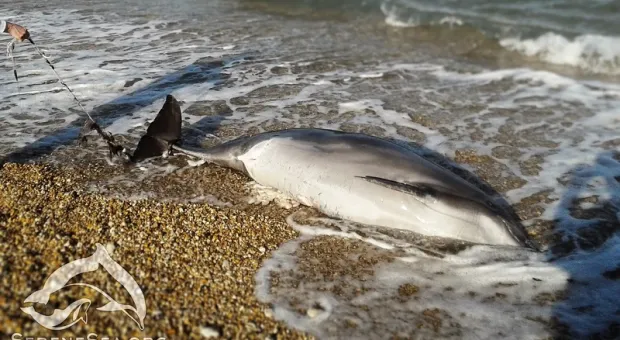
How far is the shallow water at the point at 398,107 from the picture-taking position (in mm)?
3893

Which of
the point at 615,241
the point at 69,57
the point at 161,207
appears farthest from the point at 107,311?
the point at 69,57

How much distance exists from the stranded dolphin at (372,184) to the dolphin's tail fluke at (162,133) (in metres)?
0.74

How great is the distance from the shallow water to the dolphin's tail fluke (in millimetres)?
163

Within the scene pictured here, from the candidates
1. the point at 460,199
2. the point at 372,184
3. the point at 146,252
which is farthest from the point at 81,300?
the point at 460,199

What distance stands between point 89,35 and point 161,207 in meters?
8.21

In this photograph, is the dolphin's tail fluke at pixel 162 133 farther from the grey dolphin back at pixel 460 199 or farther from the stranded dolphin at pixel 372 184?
the grey dolphin back at pixel 460 199

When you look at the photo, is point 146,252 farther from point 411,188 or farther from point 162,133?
point 411,188

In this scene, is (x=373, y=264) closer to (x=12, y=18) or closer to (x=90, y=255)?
(x=90, y=255)

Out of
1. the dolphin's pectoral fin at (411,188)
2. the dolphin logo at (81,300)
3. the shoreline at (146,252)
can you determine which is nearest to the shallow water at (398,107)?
the shoreline at (146,252)

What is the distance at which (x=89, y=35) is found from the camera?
37.0ft

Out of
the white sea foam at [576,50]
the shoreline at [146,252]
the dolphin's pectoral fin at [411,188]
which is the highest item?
the white sea foam at [576,50]

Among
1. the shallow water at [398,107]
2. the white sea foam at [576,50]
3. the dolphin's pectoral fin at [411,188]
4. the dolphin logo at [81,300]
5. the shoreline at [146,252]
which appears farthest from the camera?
the white sea foam at [576,50]

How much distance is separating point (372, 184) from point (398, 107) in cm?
336

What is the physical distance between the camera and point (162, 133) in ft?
19.3
